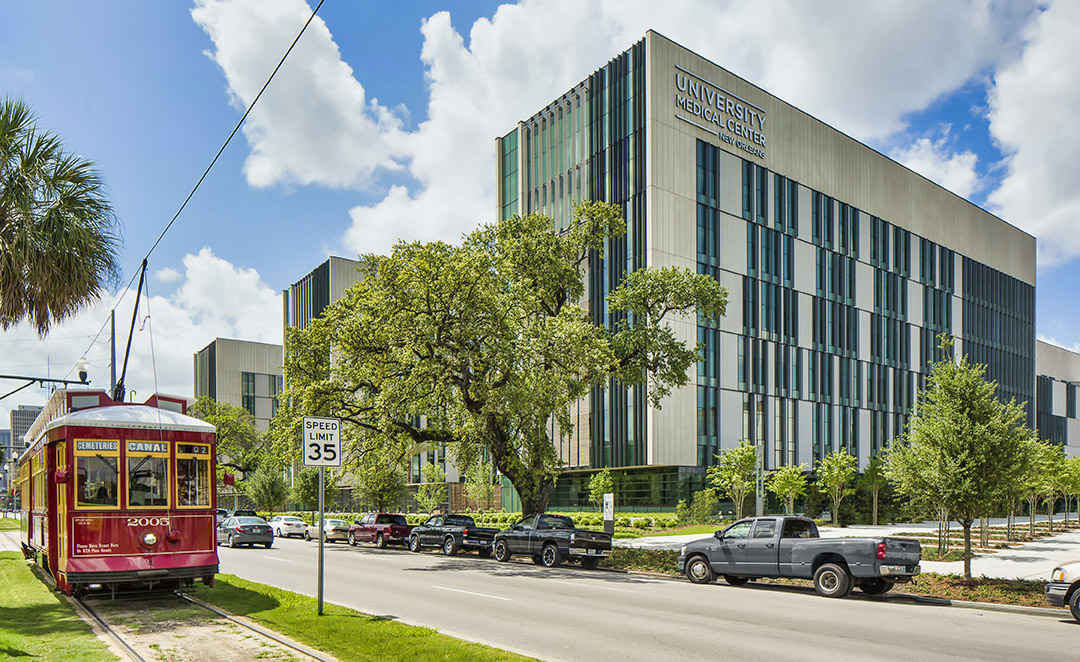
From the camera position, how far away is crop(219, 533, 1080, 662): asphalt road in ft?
36.3

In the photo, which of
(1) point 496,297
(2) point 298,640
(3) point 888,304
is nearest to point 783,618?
(2) point 298,640

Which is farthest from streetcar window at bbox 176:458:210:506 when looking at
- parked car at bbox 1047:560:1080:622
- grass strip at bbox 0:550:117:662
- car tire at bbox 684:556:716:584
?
parked car at bbox 1047:560:1080:622

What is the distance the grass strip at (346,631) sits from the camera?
388 inches

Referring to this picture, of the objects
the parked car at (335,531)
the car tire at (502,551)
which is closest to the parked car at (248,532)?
the parked car at (335,531)

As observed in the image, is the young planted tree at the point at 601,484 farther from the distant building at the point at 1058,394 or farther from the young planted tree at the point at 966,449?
the distant building at the point at 1058,394

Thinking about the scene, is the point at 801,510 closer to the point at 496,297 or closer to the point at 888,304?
the point at 888,304

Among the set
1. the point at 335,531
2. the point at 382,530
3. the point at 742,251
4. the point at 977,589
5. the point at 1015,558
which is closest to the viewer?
the point at 977,589

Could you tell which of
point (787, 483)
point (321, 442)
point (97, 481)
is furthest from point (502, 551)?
point (787, 483)

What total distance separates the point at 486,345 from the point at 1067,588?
15.8 metres

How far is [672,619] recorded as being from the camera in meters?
14.0

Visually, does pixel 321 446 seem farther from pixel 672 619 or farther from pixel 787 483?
pixel 787 483

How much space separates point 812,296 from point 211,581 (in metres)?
53.3

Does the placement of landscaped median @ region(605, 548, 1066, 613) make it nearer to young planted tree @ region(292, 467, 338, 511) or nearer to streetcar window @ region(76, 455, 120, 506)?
streetcar window @ region(76, 455, 120, 506)

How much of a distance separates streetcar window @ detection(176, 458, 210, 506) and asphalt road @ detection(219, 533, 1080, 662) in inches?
121
